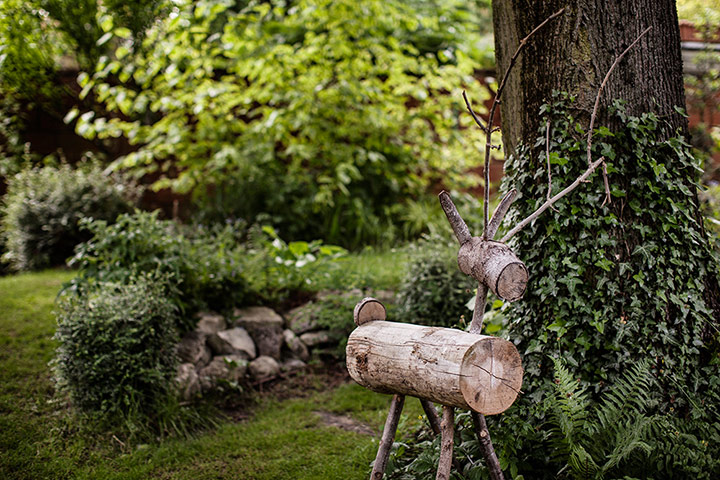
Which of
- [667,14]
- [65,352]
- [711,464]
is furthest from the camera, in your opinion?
[65,352]

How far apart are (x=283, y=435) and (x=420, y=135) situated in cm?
511

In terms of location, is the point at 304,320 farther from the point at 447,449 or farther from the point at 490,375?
the point at 490,375

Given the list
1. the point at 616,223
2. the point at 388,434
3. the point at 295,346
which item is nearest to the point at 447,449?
the point at 388,434

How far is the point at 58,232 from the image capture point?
6.71 meters

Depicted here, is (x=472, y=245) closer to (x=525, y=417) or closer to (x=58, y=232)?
(x=525, y=417)

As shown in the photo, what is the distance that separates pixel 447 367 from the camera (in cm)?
203

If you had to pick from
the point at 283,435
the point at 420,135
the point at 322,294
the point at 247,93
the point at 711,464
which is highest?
the point at 247,93

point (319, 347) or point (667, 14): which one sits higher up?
point (667, 14)

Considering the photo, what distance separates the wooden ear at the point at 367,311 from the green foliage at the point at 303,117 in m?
4.09

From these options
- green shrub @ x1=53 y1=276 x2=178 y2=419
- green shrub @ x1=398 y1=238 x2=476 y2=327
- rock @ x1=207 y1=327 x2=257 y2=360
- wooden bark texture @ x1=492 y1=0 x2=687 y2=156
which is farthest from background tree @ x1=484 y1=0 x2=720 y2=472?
rock @ x1=207 y1=327 x2=257 y2=360

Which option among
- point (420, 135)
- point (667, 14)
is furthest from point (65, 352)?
point (420, 135)

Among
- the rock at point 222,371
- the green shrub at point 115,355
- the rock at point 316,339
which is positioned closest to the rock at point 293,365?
the rock at point 316,339

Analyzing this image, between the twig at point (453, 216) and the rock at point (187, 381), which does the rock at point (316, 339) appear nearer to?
the rock at point (187, 381)

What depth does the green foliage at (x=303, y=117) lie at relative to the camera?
6535 mm
